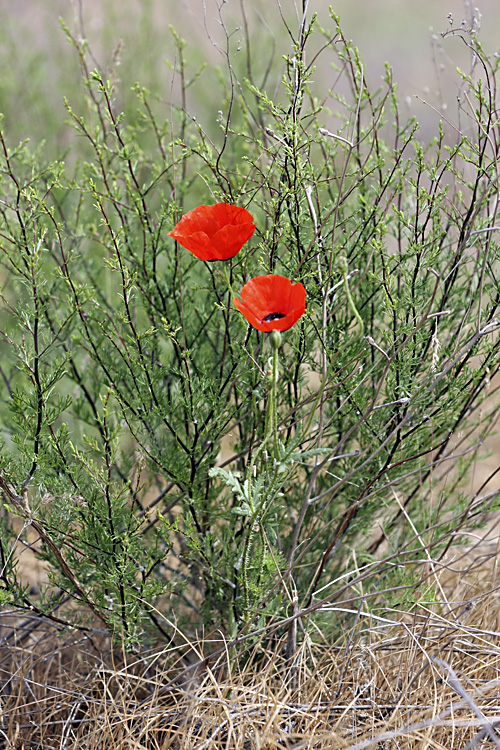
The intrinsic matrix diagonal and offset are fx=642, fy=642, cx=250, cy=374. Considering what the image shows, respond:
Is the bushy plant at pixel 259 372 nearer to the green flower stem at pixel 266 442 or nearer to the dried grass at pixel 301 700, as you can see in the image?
the green flower stem at pixel 266 442

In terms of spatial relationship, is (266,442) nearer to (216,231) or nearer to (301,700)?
(216,231)

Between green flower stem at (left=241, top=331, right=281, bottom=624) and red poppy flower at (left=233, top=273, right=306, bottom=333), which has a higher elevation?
red poppy flower at (left=233, top=273, right=306, bottom=333)

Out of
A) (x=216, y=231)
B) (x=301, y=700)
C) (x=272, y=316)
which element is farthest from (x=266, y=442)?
(x=301, y=700)

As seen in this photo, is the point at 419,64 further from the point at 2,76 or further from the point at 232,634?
the point at 232,634

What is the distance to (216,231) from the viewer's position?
4.18ft

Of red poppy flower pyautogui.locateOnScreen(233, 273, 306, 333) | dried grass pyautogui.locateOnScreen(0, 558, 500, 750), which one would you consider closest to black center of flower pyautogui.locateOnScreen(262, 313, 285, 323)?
red poppy flower pyautogui.locateOnScreen(233, 273, 306, 333)

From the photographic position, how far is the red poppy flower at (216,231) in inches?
47.4

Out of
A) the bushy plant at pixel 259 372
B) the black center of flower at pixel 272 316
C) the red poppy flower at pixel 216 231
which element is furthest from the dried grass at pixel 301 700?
the red poppy flower at pixel 216 231

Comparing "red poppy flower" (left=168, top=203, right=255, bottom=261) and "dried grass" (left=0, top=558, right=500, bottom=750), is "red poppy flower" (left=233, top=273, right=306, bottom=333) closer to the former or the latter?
"red poppy flower" (left=168, top=203, right=255, bottom=261)

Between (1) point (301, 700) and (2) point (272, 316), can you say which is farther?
(1) point (301, 700)

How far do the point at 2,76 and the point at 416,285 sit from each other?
288 cm

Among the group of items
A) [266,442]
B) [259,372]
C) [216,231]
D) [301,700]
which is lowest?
[301,700]

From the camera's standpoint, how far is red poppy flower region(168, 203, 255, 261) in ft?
3.95

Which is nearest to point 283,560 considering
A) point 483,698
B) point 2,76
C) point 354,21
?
point 483,698
